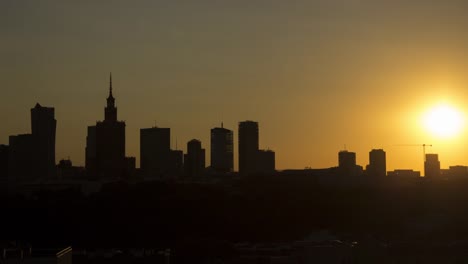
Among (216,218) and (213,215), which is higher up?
(213,215)

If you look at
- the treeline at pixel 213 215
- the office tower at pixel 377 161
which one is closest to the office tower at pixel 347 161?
the office tower at pixel 377 161

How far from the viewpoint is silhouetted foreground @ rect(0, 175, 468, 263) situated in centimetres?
5403

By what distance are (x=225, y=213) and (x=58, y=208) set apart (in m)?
10.4

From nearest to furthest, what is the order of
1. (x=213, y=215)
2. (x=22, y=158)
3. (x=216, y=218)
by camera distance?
(x=216, y=218)
(x=213, y=215)
(x=22, y=158)

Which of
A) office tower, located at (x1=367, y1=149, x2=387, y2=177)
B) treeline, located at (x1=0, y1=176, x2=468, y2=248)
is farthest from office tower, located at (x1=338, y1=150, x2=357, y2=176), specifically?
treeline, located at (x1=0, y1=176, x2=468, y2=248)

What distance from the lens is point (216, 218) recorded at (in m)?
61.1

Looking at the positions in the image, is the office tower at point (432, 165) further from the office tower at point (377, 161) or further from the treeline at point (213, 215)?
the treeline at point (213, 215)

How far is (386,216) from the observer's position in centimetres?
7144

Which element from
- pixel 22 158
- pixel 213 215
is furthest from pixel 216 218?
pixel 22 158

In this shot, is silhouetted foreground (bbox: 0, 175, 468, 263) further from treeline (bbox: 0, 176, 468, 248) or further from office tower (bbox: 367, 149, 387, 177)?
office tower (bbox: 367, 149, 387, 177)

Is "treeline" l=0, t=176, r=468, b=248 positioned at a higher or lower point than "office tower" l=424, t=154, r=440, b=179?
lower

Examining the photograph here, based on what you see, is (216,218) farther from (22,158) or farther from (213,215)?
(22,158)

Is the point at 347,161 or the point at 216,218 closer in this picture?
the point at 216,218

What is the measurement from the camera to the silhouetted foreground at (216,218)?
54.0 m
